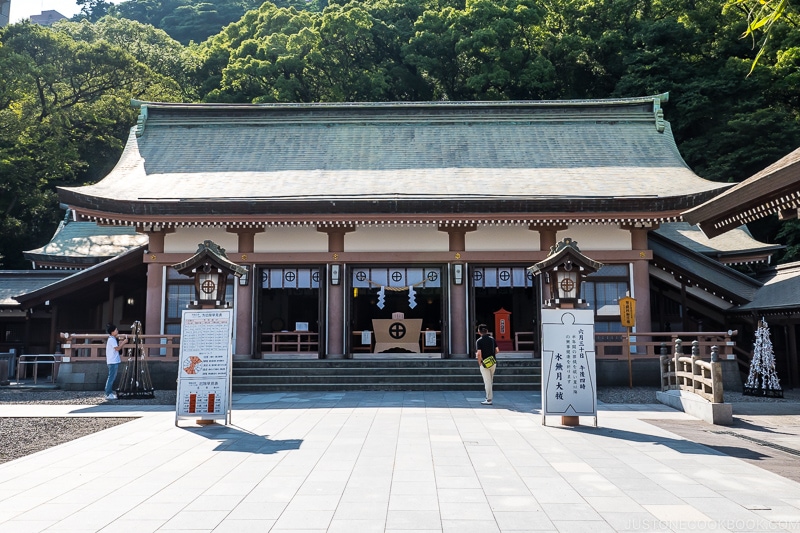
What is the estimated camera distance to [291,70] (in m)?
34.8

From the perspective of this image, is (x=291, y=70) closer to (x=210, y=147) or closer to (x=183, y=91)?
(x=183, y=91)

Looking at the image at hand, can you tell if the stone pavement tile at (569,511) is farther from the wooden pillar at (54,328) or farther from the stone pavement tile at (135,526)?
the wooden pillar at (54,328)

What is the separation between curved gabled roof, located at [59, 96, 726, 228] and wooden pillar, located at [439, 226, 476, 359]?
1.10m

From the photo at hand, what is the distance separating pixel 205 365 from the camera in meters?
9.48

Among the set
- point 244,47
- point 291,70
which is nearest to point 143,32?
point 244,47

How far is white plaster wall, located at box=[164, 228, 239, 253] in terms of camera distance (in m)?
16.5

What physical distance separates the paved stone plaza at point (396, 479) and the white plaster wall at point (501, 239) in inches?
279

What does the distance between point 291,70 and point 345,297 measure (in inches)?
902

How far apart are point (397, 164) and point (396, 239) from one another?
3306mm

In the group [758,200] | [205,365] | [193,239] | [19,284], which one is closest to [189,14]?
[19,284]

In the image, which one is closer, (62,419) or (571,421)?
(571,421)

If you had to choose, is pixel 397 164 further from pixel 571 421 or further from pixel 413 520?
pixel 413 520

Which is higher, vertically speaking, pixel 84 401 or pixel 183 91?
pixel 183 91

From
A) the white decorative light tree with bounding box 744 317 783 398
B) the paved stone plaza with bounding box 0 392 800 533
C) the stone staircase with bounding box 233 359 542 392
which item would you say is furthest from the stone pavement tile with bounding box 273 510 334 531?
the white decorative light tree with bounding box 744 317 783 398
